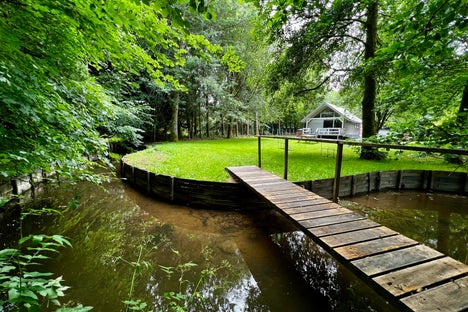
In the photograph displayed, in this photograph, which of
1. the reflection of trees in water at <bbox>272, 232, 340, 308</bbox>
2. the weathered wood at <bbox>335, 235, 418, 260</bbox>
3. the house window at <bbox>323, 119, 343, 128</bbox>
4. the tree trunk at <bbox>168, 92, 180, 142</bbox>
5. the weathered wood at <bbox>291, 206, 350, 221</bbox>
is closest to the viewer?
the weathered wood at <bbox>335, 235, 418, 260</bbox>

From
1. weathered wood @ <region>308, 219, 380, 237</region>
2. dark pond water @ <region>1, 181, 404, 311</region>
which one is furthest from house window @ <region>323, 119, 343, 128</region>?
weathered wood @ <region>308, 219, 380, 237</region>

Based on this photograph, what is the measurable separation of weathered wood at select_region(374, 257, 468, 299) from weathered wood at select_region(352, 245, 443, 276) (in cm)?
6

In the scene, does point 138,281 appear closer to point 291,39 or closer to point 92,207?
point 92,207

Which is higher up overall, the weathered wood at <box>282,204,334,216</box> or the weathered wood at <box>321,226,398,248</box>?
the weathered wood at <box>282,204,334,216</box>

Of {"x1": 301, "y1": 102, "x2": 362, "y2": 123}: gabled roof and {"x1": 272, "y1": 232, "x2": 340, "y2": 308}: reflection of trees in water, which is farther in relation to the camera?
{"x1": 301, "y1": 102, "x2": 362, "y2": 123}: gabled roof

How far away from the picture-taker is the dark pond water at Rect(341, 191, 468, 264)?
13.2 feet

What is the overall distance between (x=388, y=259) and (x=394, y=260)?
0.16 ft

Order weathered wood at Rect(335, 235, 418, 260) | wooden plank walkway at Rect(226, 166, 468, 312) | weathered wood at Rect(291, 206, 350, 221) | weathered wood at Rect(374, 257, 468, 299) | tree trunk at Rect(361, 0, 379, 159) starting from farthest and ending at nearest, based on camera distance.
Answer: tree trunk at Rect(361, 0, 379, 159) → weathered wood at Rect(291, 206, 350, 221) → weathered wood at Rect(335, 235, 418, 260) → weathered wood at Rect(374, 257, 468, 299) → wooden plank walkway at Rect(226, 166, 468, 312)

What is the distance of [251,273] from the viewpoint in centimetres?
319

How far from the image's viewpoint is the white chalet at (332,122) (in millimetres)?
23250

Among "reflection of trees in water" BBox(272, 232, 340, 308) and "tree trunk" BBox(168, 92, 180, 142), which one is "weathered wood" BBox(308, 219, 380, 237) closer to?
"reflection of trees in water" BBox(272, 232, 340, 308)

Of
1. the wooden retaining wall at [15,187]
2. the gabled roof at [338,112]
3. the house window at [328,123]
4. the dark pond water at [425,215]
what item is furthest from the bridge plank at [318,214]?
the house window at [328,123]

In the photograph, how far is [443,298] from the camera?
1.67m

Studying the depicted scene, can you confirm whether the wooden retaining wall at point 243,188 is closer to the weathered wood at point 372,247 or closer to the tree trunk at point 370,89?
the weathered wood at point 372,247
